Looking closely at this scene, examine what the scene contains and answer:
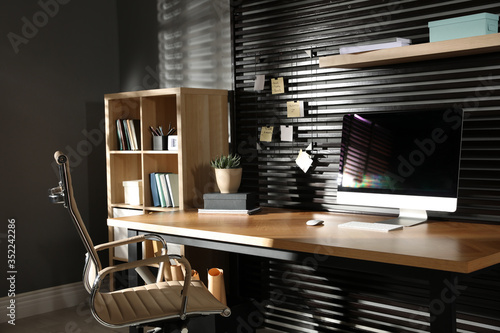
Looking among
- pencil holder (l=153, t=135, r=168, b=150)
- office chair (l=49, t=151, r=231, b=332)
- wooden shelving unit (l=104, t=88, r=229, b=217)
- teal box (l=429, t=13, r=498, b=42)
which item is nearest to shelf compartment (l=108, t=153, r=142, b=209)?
wooden shelving unit (l=104, t=88, r=229, b=217)

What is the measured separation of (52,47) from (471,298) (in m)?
3.19

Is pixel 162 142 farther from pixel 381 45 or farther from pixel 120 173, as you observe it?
pixel 381 45

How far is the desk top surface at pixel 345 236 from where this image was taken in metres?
1.91

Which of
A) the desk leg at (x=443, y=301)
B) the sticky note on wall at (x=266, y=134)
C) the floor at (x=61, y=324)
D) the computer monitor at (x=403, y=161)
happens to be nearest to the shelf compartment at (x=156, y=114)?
the sticky note on wall at (x=266, y=134)

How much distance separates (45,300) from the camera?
4004 mm

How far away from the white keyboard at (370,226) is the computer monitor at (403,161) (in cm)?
11

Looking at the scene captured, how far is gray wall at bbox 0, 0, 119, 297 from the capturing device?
152 inches

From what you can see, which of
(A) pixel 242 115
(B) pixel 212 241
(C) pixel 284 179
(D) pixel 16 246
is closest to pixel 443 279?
(B) pixel 212 241

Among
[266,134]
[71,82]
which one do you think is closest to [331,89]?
[266,134]

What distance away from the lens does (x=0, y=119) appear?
381 cm

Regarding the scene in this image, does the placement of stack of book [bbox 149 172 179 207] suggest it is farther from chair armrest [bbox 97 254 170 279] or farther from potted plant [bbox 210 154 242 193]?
chair armrest [bbox 97 254 170 279]

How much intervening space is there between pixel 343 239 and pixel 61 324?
7.49ft

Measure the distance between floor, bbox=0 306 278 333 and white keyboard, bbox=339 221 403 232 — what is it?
1224 millimetres

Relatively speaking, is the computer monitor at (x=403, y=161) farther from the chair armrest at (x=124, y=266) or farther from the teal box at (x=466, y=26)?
the chair armrest at (x=124, y=266)
